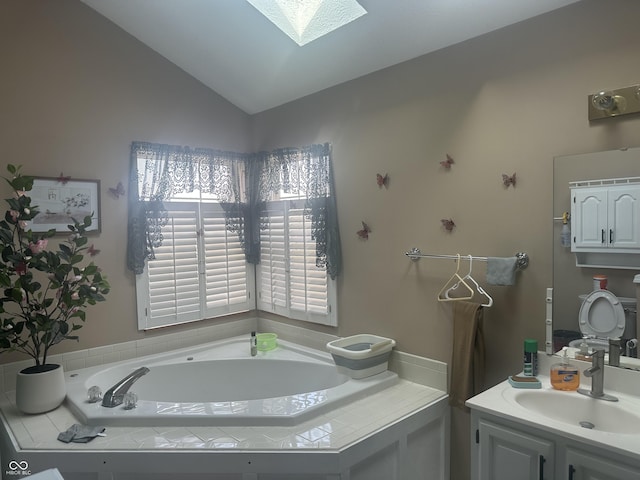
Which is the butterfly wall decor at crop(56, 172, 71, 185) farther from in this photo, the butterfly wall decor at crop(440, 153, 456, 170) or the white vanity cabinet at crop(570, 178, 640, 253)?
the white vanity cabinet at crop(570, 178, 640, 253)

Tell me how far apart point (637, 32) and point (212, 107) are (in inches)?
116

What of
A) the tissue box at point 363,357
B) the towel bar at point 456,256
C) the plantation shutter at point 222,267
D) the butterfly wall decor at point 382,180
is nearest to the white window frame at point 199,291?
the plantation shutter at point 222,267

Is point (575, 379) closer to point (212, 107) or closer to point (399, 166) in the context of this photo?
point (399, 166)

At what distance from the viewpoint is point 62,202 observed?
2936mm

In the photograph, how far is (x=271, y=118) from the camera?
3.76m

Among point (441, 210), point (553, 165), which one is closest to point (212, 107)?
point (441, 210)

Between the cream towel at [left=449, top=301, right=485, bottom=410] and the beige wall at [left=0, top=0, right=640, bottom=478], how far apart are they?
91 millimetres

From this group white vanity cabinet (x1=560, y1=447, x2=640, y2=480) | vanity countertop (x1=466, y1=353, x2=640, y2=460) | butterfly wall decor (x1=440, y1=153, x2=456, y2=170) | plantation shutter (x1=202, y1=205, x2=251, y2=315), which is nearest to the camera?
white vanity cabinet (x1=560, y1=447, x2=640, y2=480)

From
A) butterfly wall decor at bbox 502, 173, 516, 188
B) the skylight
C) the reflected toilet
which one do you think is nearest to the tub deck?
the reflected toilet

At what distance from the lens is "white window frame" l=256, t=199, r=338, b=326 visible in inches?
132

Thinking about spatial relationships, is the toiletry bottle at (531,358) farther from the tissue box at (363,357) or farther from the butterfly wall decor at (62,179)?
the butterfly wall decor at (62,179)

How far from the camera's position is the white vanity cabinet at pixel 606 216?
1900mm

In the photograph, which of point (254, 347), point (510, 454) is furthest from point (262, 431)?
point (254, 347)

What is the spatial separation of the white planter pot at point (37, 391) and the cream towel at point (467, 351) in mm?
2311
